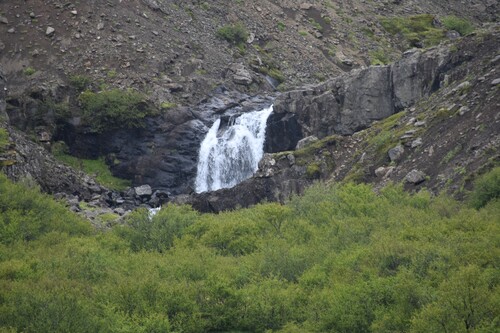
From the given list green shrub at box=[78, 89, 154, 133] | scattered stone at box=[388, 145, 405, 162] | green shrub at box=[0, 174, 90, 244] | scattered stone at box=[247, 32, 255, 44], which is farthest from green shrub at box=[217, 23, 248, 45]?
green shrub at box=[0, 174, 90, 244]

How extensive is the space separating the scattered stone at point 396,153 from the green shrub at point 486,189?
14.7 meters

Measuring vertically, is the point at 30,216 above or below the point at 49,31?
below

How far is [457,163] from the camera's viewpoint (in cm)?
6956

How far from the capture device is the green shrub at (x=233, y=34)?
431 ft

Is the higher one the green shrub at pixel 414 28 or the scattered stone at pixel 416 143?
the green shrub at pixel 414 28

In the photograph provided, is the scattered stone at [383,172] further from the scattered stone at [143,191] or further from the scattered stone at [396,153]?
the scattered stone at [143,191]

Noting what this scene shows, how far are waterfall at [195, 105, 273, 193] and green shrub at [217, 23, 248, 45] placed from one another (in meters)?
28.8

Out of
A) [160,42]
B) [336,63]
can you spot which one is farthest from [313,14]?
[160,42]

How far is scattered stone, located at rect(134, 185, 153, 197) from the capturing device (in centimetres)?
9726

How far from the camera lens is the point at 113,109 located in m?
108

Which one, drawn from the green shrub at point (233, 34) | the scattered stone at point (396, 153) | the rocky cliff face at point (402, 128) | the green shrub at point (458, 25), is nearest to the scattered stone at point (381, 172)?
the rocky cliff face at point (402, 128)

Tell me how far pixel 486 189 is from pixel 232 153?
4467 cm

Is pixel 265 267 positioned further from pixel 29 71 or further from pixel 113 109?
pixel 29 71

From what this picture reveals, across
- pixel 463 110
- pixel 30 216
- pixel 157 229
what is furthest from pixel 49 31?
pixel 463 110
